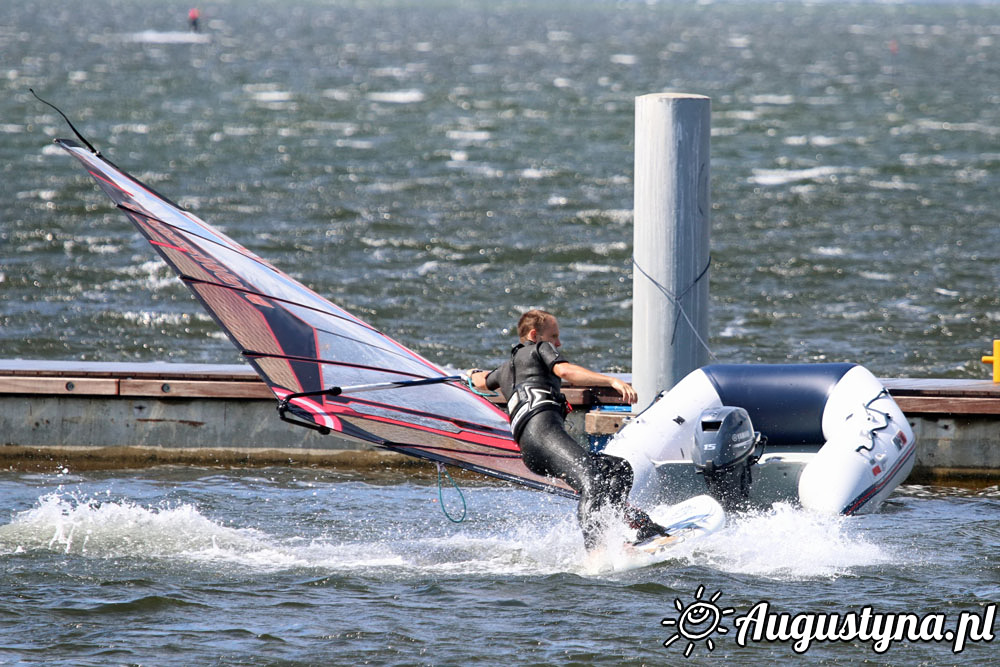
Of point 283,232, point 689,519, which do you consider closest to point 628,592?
point 689,519

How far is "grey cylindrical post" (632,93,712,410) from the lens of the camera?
32.6ft

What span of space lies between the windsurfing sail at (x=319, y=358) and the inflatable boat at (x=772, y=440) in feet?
2.11

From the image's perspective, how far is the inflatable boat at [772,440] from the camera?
871 cm

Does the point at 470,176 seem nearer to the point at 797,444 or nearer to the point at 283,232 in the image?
the point at 283,232

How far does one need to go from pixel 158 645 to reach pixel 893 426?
186 inches

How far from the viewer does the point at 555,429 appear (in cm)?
817

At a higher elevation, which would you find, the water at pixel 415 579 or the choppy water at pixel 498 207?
the choppy water at pixel 498 207

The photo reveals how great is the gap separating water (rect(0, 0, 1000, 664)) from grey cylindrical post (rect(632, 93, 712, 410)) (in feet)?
4.37

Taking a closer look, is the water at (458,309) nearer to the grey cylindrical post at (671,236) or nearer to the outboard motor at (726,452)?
the outboard motor at (726,452)

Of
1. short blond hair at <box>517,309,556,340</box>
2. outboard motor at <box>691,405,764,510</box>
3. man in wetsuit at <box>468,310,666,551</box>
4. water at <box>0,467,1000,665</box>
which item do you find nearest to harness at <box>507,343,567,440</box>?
man in wetsuit at <box>468,310,666,551</box>

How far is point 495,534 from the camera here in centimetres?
912

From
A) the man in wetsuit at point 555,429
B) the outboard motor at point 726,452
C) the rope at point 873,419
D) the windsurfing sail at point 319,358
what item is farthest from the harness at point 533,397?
the rope at point 873,419

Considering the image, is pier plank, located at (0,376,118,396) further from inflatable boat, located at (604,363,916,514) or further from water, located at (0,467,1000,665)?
inflatable boat, located at (604,363,916,514)

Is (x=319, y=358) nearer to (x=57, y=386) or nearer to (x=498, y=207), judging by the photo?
(x=57, y=386)
